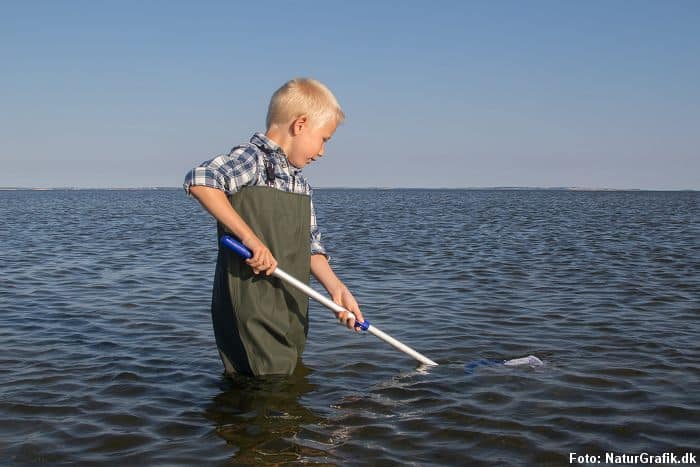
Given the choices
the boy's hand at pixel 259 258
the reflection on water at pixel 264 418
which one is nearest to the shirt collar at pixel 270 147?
the boy's hand at pixel 259 258

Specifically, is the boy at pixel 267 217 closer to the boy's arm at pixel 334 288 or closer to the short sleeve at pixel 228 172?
the short sleeve at pixel 228 172

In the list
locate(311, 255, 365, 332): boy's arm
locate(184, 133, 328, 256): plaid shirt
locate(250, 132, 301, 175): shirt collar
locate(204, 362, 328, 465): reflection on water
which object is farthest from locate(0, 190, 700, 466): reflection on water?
locate(250, 132, 301, 175): shirt collar

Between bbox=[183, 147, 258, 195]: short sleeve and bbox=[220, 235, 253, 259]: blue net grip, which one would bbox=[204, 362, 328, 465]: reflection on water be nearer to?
bbox=[220, 235, 253, 259]: blue net grip

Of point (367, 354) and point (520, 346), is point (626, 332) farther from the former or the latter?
point (367, 354)

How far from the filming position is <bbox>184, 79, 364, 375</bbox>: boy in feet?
13.2

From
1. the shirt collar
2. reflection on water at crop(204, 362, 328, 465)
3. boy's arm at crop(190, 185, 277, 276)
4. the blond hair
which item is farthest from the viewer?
the shirt collar

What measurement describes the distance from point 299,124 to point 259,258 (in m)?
0.93

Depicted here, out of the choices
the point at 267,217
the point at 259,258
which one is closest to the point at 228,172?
the point at 267,217

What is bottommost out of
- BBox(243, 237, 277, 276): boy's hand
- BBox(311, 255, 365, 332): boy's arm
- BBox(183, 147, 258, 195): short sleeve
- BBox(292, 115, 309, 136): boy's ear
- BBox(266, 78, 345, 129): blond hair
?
BBox(311, 255, 365, 332): boy's arm

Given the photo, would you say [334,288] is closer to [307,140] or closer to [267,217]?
[267,217]

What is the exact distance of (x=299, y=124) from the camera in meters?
4.27

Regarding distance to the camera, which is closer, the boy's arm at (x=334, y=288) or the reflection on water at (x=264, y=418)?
the reflection on water at (x=264, y=418)

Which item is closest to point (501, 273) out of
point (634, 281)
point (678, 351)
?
point (634, 281)

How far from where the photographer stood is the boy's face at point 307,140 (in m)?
4.28
